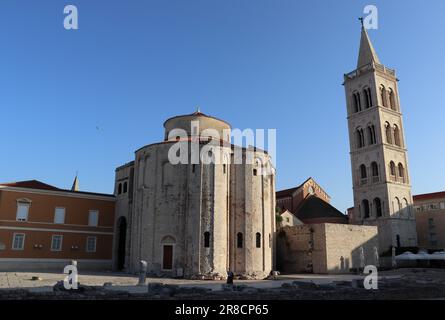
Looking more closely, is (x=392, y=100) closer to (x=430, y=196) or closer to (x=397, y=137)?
(x=397, y=137)

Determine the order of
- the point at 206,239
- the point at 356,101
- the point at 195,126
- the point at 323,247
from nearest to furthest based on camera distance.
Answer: the point at 206,239 < the point at 323,247 < the point at 195,126 < the point at 356,101

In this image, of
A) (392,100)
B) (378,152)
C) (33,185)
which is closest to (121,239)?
(33,185)

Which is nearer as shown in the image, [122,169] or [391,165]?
[122,169]

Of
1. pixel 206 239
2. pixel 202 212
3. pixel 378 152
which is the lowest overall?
pixel 206 239

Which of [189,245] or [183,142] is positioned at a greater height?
[183,142]

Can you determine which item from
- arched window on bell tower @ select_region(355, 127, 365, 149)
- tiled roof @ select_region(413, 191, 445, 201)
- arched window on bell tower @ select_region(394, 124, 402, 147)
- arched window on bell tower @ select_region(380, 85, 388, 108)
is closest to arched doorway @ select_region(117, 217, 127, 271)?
arched window on bell tower @ select_region(355, 127, 365, 149)

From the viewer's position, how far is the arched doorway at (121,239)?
4109 cm

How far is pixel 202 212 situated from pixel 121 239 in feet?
45.3

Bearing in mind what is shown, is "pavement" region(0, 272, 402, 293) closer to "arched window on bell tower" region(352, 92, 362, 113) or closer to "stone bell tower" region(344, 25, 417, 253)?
"stone bell tower" region(344, 25, 417, 253)

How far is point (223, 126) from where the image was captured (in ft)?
131

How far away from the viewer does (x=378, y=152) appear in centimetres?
5112
